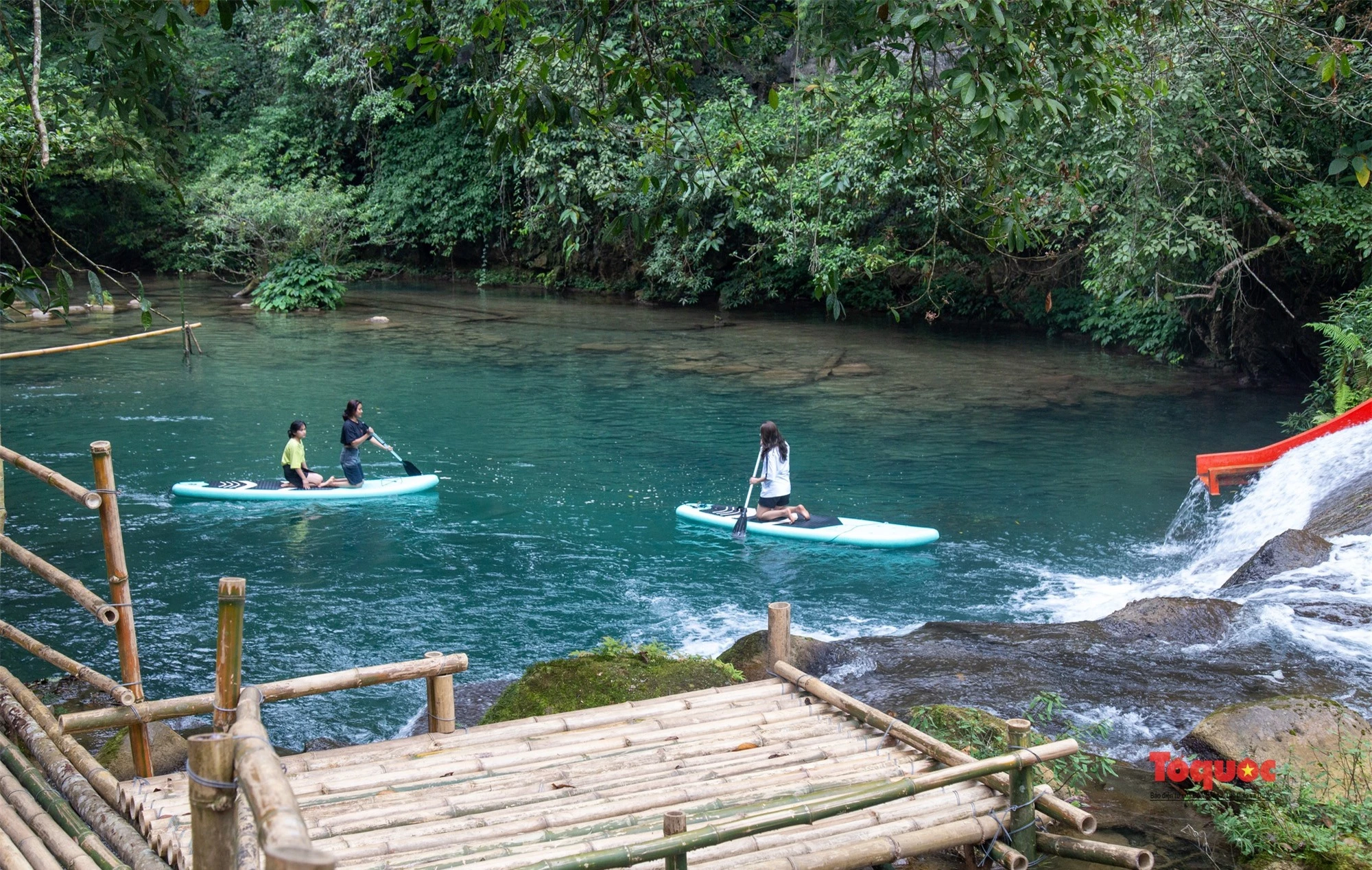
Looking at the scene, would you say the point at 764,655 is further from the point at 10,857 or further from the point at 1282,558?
the point at 1282,558

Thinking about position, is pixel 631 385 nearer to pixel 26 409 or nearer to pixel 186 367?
pixel 186 367

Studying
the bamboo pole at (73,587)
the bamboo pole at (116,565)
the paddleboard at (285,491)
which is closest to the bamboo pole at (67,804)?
the bamboo pole at (116,565)

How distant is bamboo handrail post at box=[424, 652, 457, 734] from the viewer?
15.2 feet

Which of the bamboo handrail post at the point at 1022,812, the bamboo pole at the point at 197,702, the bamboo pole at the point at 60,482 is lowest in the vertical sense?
the bamboo handrail post at the point at 1022,812

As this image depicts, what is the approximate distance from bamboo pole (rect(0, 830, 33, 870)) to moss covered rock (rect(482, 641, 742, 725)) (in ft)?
7.90

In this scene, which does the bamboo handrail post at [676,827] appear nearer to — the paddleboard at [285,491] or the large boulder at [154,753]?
the large boulder at [154,753]

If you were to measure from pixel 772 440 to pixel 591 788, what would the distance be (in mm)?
6331

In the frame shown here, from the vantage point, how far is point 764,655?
646 cm

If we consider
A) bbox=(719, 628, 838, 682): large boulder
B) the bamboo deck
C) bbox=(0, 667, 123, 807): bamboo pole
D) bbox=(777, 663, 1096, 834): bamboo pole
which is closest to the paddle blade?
bbox=(719, 628, 838, 682): large boulder

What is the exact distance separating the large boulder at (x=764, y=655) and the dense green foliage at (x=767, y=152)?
2.14 meters

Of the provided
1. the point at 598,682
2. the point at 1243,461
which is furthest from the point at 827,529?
the point at 598,682

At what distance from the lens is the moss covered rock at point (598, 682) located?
5629 millimetres

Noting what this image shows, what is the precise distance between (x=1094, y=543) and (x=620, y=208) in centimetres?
1571

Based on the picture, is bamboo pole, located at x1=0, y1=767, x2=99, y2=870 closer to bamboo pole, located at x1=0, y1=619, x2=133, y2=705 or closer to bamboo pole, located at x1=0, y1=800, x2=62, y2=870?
bamboo pole, located at x1=0, y1=800, x2=62, y2=870
